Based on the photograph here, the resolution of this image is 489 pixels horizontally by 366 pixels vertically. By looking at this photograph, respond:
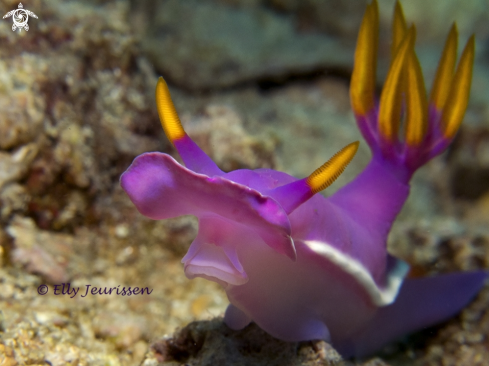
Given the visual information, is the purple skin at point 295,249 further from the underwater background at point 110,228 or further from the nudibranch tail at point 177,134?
the underwater background at point 110,228

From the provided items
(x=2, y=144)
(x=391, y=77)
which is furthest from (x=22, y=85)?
(x=391, y=77)

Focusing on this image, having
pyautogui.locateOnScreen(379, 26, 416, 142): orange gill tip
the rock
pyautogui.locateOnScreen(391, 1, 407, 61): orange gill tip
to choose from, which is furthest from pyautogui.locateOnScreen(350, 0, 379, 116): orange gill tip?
the rock

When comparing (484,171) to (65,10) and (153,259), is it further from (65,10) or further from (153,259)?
(65,10)

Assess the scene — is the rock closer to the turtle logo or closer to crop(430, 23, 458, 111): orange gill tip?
the turtle logo

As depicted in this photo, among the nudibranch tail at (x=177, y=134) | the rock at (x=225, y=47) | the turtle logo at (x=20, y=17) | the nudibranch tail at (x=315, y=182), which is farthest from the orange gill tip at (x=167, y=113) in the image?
the rock at (x=225, y=47)

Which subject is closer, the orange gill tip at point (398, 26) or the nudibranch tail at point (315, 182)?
the nudibranch tail at point (315, 182)

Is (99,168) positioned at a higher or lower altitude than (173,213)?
lower

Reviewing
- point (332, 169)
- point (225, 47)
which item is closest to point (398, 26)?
point (332, 169)

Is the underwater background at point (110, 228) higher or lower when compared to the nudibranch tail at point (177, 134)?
lower
